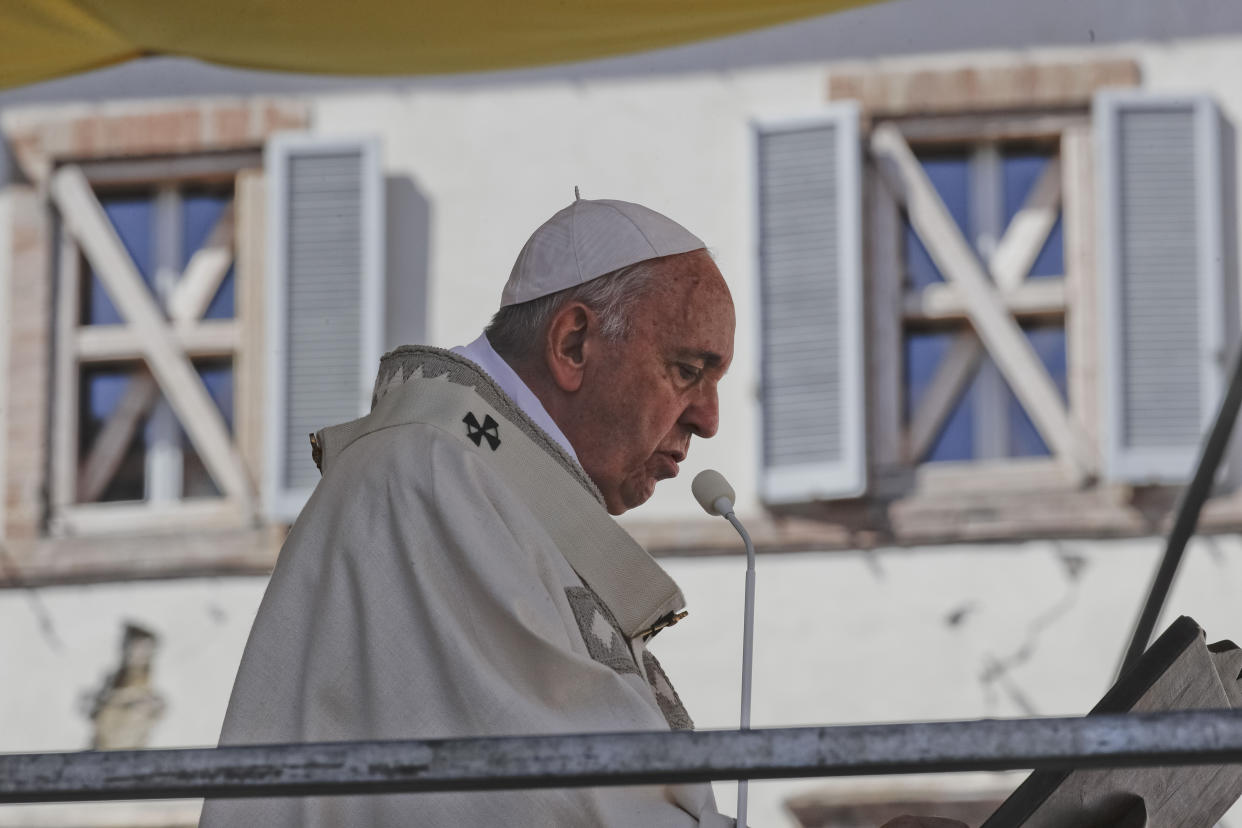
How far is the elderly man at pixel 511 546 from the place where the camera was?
2.78 m

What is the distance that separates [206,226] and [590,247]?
675 cm

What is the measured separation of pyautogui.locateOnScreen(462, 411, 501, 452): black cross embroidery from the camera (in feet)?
10.1

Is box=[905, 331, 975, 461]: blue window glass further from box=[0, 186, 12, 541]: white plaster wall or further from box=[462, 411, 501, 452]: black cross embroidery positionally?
box=[462, 411, 501, 452]: black cross embroidery

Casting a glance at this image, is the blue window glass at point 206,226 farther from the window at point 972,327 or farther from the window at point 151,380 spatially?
the window at point 972,327

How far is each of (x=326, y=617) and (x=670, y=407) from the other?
64 centimetres

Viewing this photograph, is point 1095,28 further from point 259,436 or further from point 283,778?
point 283,778

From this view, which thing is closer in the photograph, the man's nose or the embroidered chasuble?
the embroidered chasuble

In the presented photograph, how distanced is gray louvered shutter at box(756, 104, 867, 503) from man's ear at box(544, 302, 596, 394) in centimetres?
581

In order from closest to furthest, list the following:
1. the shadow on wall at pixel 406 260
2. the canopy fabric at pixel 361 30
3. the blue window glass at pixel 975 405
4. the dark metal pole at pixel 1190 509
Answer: the canopy fabric at pixel 361 30
the dark metal pole at pixel 1190 509
the blue window glass at pixel 975 405
the shadow on wall at pixel 406 260

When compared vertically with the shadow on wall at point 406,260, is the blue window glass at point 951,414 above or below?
below

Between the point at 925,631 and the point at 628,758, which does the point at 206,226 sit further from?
the point at 628,758

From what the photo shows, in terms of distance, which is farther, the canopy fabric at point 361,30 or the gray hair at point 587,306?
the canopy fabric at point 361,30

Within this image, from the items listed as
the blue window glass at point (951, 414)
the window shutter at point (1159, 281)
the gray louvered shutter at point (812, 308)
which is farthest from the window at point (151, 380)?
the window shutter at point (1159, 281)

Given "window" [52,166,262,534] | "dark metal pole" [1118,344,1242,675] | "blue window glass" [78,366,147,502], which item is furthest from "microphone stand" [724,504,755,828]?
"blue window glass" [78,366,147,502]
